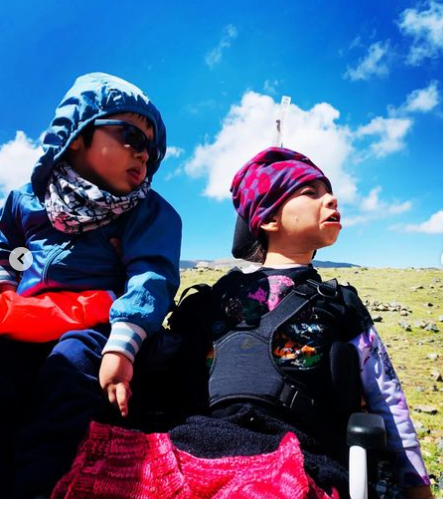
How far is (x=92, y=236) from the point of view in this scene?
2371 millimetres

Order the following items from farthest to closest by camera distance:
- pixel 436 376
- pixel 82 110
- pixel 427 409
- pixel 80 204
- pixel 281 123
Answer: pixel 436 376 → pixel 427 409 → pixel 281 123 → pixel 82 110 → pixel 80 204

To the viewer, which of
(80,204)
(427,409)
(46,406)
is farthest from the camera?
(427,409)

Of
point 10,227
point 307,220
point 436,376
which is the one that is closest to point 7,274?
point 10,227

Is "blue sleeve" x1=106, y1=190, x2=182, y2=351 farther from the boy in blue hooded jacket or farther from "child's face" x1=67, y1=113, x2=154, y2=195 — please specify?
"child's face" x1=67, y1=113, x2=154, y2=195

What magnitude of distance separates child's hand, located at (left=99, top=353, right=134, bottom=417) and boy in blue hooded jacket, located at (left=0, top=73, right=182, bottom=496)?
293 mm

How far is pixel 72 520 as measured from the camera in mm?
1197

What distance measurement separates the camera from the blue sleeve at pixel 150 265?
194 centimetres

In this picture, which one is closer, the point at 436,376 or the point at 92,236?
the point at 92,236

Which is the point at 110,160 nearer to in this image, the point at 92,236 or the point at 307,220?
the point at 92,236

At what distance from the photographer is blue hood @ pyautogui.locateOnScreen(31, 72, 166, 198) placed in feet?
7.90

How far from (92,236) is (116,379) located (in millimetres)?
914

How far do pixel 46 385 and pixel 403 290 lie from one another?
40.3 ft

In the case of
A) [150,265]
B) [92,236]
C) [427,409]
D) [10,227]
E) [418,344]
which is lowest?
[427,409]

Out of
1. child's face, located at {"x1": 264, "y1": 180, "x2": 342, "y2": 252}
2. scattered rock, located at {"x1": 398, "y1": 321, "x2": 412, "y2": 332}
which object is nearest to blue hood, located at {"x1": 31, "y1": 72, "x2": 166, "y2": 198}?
child's face, located at {"x1": 264, "y1": 180, "x2": 342, "y2": 252}
